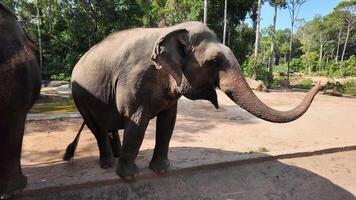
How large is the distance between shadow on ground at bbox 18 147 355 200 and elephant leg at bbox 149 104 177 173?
0.13m

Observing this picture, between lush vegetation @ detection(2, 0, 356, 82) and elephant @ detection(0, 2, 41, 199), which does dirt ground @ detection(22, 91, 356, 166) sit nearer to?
elephant @ detection(0, 2, 41, 199)

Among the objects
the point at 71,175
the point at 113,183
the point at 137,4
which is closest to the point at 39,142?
the point at 71,175

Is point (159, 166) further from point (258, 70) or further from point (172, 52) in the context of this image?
point (258, 70)

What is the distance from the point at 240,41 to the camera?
28328 mm

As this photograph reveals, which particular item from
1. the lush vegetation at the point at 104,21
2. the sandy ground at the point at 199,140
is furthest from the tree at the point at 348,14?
the sandy ground at the point at 199,140

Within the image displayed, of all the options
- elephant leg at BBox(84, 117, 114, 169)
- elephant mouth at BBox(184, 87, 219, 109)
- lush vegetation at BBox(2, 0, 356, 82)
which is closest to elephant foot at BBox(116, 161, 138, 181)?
elephant leg at BBox(84, 117, 114, 169)

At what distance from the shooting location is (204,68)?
3547mm

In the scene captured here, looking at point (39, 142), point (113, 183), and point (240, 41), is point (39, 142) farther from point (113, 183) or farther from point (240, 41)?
point (240, 41)

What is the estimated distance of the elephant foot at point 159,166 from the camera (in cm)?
443

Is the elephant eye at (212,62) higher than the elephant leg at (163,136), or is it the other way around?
the elephant eye at (212,62)

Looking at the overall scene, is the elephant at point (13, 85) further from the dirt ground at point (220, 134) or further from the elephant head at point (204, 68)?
the dirt ground at point (220, 134)

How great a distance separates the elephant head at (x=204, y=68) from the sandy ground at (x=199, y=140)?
4.92 ft

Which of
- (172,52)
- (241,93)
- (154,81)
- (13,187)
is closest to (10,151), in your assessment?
(13,187)

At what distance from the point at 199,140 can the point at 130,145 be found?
3.02 metres
